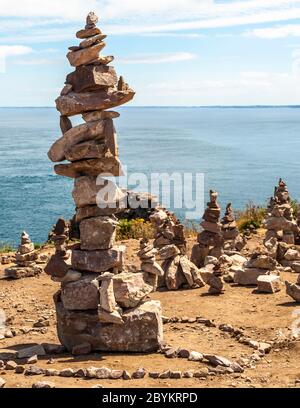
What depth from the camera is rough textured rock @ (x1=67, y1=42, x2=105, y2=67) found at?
49.4ft

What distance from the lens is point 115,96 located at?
49.7 feet

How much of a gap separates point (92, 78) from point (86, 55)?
0.50 m

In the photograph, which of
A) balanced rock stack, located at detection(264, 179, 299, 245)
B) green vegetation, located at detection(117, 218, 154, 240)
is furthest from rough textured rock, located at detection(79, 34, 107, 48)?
green vegetation, located at detection(117, 218, 154, 240)

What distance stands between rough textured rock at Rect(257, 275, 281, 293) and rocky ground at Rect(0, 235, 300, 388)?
25cm

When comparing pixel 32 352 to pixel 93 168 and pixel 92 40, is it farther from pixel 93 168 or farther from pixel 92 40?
pixel 92 40

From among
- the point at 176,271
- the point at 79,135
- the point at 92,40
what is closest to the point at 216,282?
the point at 176,271

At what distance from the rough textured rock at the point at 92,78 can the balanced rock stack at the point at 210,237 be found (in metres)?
9.01

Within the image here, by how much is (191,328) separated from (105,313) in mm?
3351

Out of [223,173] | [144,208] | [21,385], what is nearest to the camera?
[21,385]

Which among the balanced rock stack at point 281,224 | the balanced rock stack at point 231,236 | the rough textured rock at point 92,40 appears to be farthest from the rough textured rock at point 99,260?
the balanced rock stack at point 281,224

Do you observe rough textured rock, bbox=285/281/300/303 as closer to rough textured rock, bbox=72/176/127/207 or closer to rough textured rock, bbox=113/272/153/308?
rough textured rock, bbox=113/272/153/308

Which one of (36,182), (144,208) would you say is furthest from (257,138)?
(144,208)

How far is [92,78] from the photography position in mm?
15102
